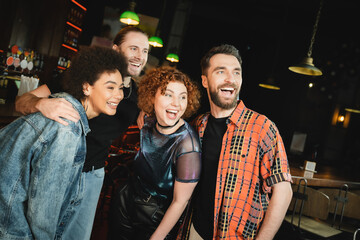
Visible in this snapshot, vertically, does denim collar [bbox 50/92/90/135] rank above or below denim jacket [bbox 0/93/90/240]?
above

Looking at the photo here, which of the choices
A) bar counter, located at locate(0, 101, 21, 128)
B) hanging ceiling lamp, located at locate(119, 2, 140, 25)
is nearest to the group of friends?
bar counter, located at locate(0, 101, 21, 128)

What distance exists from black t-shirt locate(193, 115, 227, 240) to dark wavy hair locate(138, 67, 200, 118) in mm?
246

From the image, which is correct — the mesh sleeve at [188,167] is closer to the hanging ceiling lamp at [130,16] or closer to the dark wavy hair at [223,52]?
the dark wavy hair at [223,52]

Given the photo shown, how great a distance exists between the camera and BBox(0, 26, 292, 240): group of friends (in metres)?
1.27

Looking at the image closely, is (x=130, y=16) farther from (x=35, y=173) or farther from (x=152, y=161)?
(x=35, y=173)

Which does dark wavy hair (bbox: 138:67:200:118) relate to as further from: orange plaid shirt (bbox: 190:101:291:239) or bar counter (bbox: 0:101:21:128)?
bar counter (bbox: 0:101:21:128)

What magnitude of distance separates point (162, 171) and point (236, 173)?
0.46 meters

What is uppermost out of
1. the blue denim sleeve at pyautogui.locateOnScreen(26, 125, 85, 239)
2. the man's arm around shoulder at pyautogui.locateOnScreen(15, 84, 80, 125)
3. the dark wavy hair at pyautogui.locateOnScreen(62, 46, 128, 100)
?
the dark wavy hair at pyautogui.locateOnScreen(62, 46, 128, 100)

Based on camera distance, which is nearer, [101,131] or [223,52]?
[223,52]

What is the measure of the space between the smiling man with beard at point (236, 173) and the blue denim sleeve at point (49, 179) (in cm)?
85

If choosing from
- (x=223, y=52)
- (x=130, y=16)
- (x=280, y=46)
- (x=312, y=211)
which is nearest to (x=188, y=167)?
(x=223, y=52)

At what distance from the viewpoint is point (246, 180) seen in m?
1.57

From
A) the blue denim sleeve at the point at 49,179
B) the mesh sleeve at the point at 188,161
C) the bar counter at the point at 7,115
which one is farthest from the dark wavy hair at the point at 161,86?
the bar counter at the point at 7,115

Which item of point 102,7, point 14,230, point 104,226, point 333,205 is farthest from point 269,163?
point 102,7
